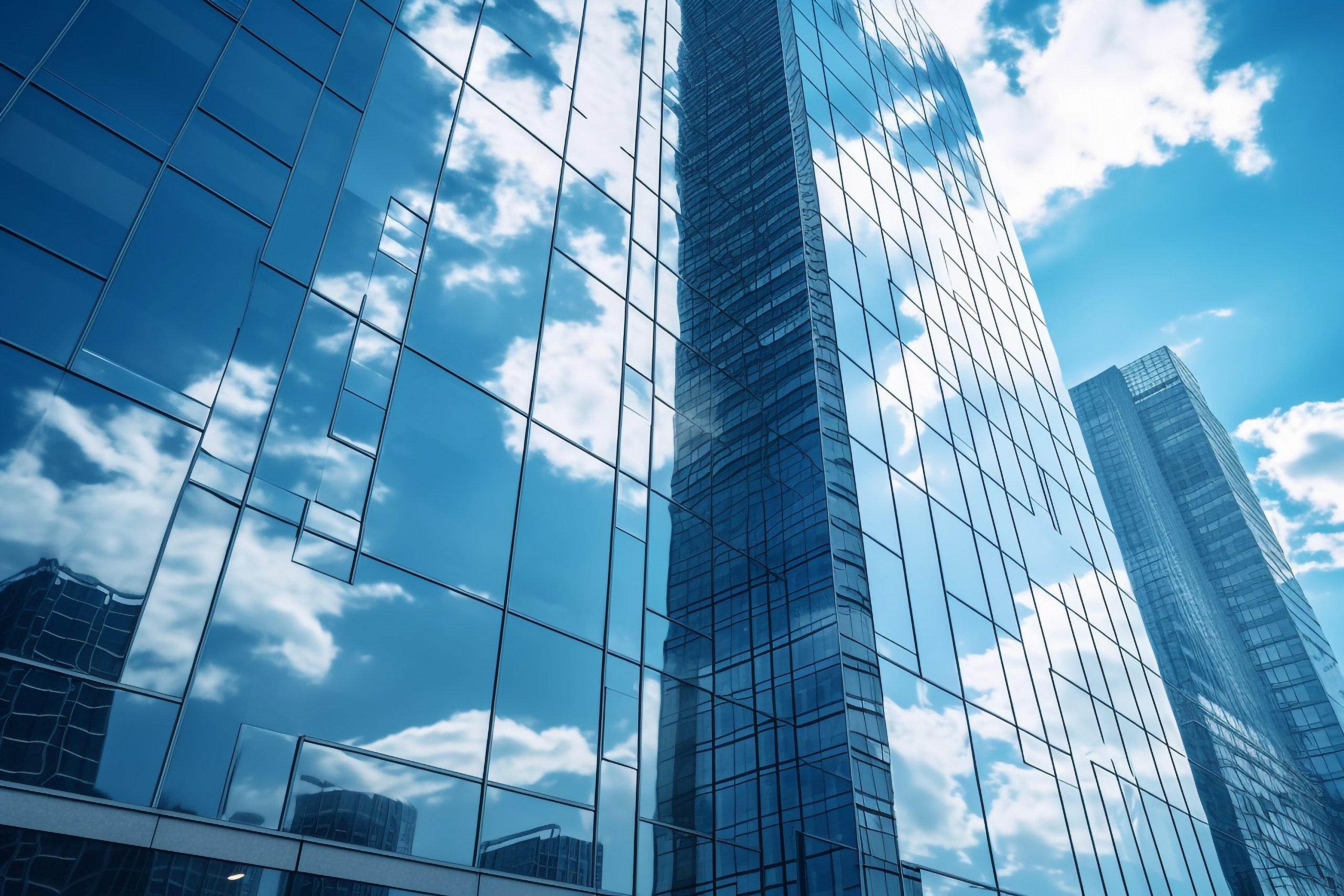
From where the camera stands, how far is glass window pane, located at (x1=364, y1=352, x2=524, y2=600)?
1262 centimetres

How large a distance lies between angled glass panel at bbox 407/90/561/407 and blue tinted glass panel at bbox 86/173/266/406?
9.66 feet

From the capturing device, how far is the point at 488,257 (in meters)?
16.0

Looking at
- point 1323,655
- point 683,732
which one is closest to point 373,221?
point 683,732

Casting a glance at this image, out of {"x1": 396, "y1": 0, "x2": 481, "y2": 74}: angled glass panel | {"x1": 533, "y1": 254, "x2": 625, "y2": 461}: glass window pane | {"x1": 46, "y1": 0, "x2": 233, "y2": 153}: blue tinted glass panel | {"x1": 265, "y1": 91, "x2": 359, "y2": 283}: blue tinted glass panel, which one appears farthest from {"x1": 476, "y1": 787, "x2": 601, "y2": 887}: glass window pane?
{"x1": 396, "y1": 0, "x2": 481, "y2": 74}: angled glass panel

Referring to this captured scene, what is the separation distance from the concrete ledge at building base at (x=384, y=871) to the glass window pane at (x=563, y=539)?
151 inches

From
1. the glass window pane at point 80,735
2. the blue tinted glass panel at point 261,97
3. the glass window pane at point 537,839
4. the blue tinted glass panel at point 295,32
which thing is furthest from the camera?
the blue tinted glass panel at point 295,32

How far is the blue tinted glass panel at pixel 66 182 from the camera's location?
10.4 m

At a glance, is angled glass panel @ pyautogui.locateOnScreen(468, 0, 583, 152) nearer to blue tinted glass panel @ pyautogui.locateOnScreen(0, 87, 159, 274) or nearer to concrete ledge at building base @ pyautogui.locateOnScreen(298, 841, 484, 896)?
blue tinted glass panel @ pyautogui.locateOnScreen(0, 87, 159, 274)

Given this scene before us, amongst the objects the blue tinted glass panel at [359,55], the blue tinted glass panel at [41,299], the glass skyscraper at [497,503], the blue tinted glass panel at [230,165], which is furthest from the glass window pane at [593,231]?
the blue tinted glass panel at [41,299]

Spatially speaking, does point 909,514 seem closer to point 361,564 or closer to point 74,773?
point 361,564

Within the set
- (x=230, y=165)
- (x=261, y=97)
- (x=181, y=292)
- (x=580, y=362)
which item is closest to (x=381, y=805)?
(x=181, y=292)

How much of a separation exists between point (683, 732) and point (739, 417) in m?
8.04

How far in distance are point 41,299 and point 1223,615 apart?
403 feet

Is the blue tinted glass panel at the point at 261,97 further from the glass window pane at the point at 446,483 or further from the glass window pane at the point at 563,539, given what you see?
the glass window pane at the point at 563,539
